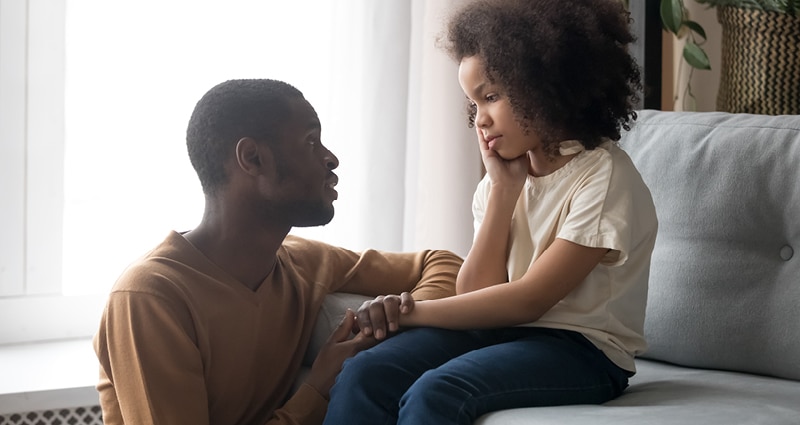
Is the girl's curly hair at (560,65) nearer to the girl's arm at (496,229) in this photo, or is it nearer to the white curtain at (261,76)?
the girl's arm at (496,229)

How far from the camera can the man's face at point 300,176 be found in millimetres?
1590

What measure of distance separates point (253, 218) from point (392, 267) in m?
0.30

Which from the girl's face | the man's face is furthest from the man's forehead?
the girl's face

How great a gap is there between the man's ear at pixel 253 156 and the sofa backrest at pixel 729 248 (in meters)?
0.71

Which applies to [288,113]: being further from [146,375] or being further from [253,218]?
[146,375]

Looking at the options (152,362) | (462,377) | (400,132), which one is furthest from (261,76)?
(462,377)

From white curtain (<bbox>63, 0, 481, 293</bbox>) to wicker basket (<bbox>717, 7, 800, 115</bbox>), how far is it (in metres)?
0.63

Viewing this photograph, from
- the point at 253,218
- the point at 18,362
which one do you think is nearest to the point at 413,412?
the point at 253,218

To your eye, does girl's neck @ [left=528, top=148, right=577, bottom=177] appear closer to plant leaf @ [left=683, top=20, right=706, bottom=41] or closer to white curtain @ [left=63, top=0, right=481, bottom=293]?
white curtain @ [left=63, top=0, right=481, bottom=293]

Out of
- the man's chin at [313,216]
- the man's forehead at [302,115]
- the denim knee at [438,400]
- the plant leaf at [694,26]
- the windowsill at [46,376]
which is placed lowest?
the windowsill at [46,376]

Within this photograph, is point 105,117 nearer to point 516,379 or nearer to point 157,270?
point 157,270

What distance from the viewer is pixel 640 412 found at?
1374 mm

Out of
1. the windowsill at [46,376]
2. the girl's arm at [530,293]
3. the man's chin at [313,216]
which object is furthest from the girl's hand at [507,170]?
the windowsill at [46,376]

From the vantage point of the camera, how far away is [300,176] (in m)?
1.60
